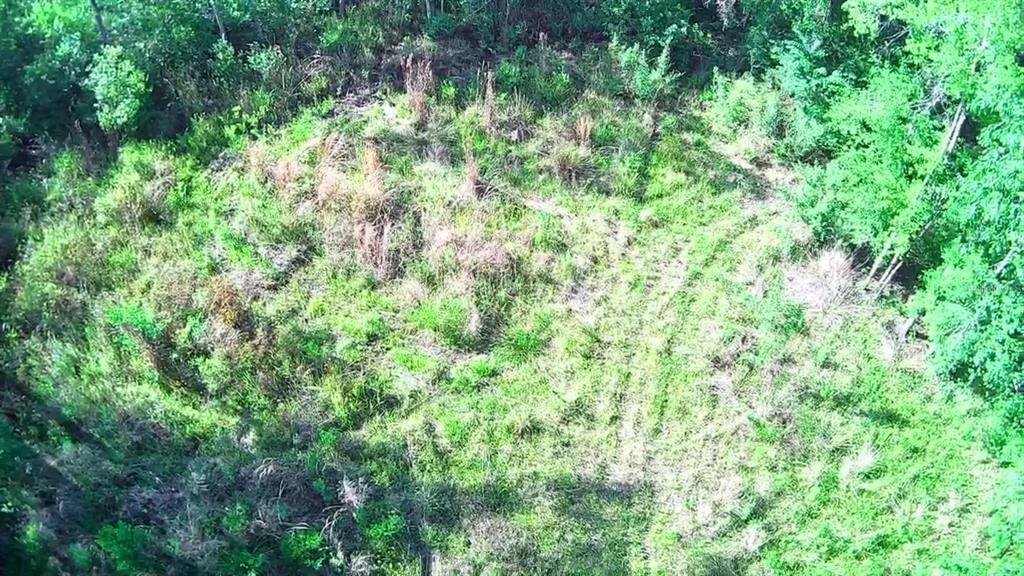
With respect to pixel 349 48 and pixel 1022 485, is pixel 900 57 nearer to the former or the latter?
pixel 1022 485

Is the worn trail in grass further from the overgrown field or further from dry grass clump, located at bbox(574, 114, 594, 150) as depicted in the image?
dry grass clump, located at bbox(574, 114, 594, 150)

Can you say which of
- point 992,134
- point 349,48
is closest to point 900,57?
point 992,134

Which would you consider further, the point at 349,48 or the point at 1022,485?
the point at 349,48

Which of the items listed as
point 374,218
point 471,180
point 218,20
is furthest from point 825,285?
point 218,20

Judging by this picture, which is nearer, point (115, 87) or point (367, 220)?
point (367, 220)

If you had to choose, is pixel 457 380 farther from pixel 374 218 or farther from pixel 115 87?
pixel 115 87

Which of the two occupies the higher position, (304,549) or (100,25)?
(100,25)

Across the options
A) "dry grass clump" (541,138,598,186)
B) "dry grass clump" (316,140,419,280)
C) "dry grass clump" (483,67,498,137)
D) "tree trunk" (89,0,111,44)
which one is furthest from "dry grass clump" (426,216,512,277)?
"tree trunk" (89,0,111,44)
